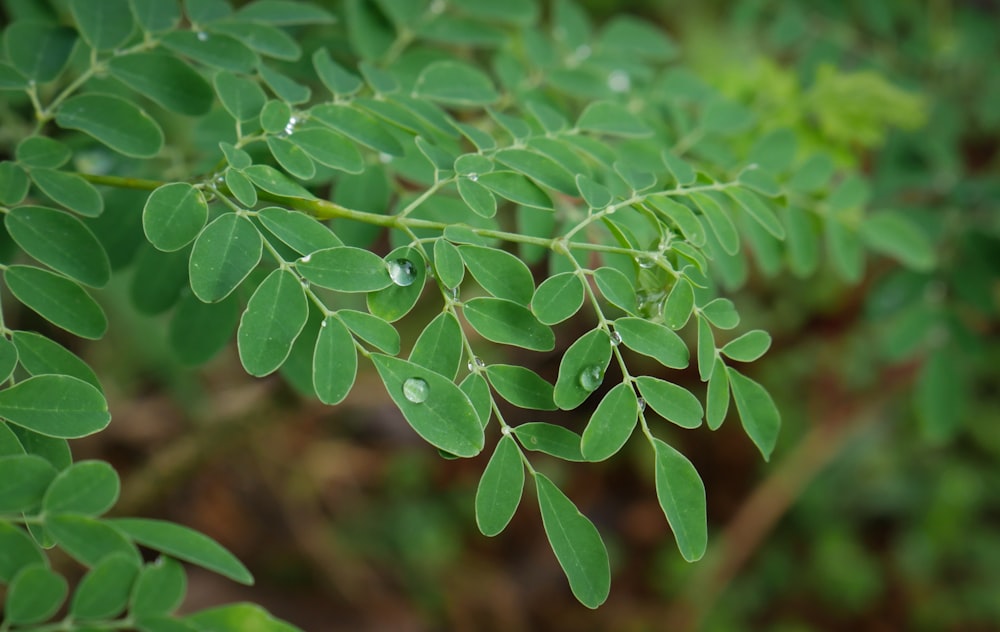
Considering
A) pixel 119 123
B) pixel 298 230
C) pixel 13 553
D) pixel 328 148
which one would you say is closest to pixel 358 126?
pixel 328 148

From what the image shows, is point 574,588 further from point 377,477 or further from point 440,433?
point 377,477

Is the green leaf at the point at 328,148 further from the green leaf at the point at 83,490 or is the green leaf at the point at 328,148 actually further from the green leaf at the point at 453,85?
the green leaf at the point at 83,490

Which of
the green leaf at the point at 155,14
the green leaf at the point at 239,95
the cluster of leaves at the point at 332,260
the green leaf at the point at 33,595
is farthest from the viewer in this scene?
the green leaf at the point at 155,14

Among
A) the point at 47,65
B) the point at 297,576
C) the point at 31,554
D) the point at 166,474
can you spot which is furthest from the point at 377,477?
the point at 31,554

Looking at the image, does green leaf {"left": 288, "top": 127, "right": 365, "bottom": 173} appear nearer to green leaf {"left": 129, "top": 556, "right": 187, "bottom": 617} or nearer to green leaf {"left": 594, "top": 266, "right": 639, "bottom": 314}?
green leaf {"left": 594, "top": 266, "right": 639, "bottom": 314}

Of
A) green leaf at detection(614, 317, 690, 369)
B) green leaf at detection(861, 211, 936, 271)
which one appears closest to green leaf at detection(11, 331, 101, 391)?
green leaf at detection(614, 317, 690, 369)

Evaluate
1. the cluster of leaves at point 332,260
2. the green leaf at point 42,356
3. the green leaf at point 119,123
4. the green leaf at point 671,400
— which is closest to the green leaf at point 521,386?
the cluster of leaves at point 332,260
